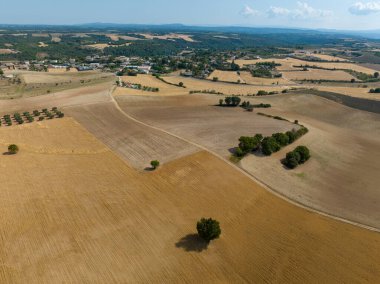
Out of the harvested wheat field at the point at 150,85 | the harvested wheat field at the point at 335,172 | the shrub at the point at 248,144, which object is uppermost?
the shrub at the point at 248,144

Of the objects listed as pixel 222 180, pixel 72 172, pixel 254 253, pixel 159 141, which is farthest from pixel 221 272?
pixel 159 141

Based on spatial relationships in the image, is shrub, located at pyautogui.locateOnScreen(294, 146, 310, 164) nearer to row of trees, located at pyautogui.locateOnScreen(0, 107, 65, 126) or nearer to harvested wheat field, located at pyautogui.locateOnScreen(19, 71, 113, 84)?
row of trees, located at pyautogui.locateOnScreen(0, 107, 65, 126)

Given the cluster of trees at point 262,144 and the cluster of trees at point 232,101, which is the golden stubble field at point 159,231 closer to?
the cluster of trees at point 262,144

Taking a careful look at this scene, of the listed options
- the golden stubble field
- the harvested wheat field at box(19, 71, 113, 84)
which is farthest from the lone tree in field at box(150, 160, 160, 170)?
the harvested wheat field at box(19, 71, 113, 84)

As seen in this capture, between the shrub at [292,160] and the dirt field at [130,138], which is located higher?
A: the shrub at [292,160]

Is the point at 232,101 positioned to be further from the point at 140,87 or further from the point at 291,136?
the point at 140,87

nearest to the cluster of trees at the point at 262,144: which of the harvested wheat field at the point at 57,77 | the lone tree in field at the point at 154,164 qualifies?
the lone tree in field at the point at 154,164
